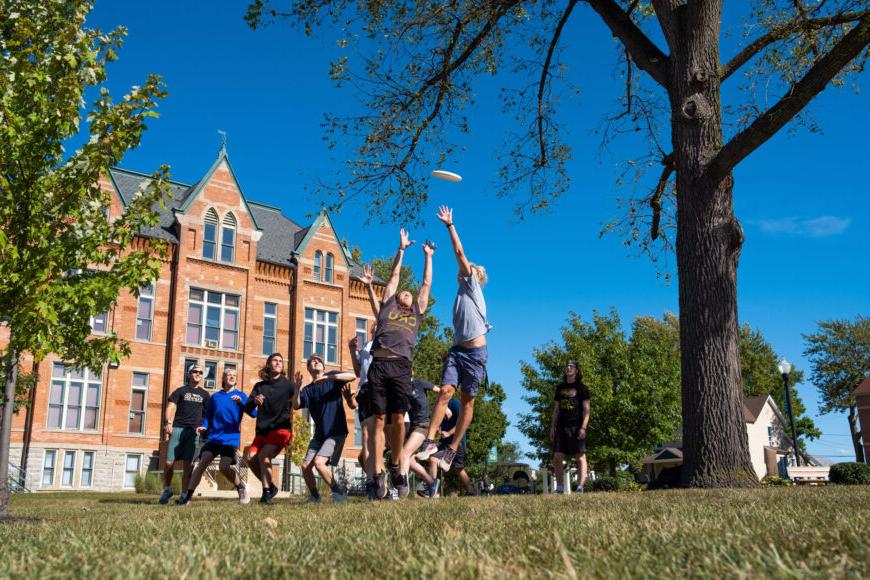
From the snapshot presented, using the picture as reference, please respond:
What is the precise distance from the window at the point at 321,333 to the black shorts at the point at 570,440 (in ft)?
88.5

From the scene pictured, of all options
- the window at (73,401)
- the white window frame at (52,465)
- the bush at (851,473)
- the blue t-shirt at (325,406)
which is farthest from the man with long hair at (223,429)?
the white window frame at (52,465)

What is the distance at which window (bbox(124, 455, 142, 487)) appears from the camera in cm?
3048

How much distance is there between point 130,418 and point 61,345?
26559 millimetres

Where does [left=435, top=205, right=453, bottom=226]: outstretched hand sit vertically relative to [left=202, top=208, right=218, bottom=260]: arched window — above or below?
below

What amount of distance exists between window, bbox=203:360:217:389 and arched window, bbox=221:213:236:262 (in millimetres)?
5248

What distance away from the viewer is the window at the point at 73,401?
29781 millimetres

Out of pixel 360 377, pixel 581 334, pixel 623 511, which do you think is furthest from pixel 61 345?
pixel 581 334

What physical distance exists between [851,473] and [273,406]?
14311 mm

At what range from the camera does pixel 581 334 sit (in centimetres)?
4162

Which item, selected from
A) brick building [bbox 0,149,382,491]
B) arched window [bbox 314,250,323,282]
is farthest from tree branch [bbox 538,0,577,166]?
arched window [bbox 314,250,323,282]

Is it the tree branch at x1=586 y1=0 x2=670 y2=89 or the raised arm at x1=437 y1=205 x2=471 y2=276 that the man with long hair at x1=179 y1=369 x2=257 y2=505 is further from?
the tree branch at x1=586 y1=0 x2=670 y2=89

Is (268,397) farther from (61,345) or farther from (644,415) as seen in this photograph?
(644,415)

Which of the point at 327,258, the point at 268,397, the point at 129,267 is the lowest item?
the point at 268,397

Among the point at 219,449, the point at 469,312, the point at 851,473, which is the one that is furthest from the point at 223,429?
the point at 851,473
